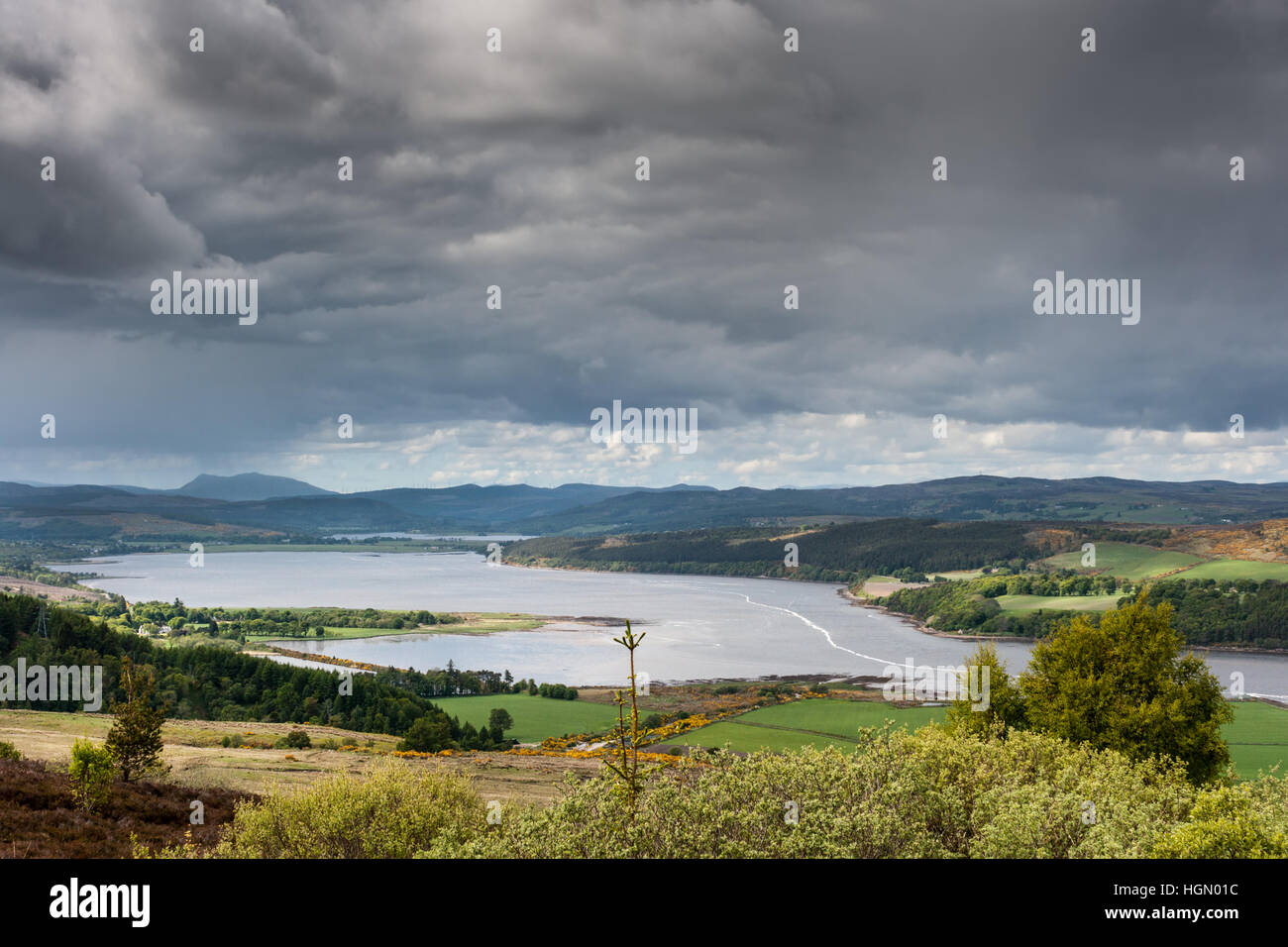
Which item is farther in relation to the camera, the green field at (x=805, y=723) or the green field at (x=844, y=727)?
the green field at (x=805, y=723)

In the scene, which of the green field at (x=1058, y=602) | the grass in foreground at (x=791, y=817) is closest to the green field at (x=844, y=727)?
the grass in foreground at (x=791, y=817)

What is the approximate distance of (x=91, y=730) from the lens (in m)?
49.9

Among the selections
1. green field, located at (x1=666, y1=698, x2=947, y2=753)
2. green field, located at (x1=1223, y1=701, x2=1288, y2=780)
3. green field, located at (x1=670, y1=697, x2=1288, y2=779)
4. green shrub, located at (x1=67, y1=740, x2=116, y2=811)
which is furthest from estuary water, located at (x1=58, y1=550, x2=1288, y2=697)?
green shrub, located at (x1=67, y1=740, x2=116, y2=811)

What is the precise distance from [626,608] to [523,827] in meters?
130

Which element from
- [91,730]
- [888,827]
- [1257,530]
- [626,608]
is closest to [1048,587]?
[1257,530]

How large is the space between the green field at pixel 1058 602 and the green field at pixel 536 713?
8097 centimetres

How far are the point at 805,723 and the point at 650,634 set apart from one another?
55.9 m

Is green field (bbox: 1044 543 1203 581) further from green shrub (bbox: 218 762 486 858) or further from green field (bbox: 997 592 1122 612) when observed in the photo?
green shrub (bbox: 218 762 486 858)

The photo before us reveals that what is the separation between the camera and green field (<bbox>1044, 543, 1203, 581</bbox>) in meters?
150

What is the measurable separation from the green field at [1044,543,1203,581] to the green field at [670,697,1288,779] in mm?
85466

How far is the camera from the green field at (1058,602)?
125125mm

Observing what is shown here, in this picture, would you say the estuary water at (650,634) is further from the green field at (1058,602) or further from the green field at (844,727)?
the green field at (1058,602)

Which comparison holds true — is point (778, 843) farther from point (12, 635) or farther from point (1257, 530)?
point (1257, 530)
